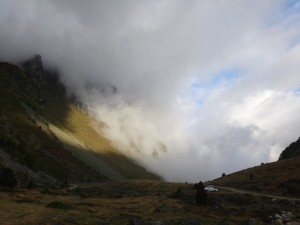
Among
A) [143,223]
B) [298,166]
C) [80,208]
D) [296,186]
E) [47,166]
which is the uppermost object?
[47,166]

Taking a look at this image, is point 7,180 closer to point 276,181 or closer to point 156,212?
point 156,212

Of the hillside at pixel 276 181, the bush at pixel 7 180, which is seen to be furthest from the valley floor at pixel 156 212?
the hillside at pixel 276 181

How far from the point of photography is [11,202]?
6122 centimetres

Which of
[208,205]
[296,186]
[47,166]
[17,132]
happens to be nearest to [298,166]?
[296,186]

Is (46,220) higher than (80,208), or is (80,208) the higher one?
(80,208)

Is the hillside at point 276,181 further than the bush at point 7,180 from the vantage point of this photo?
No

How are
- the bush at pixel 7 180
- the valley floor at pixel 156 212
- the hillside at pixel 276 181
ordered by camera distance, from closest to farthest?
the valley floor at pixel 156 212
the hillside at pixel 276 181
the bush at pixel 7 180

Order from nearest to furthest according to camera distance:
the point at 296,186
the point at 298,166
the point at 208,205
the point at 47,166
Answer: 1. the point at 208,205
2. the point at 296,186
3. the point at 298,166
4. the point at 47,166

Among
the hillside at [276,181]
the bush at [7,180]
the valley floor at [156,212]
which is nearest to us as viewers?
the valley floor at [156,212]

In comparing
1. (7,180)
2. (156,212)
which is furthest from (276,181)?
(7,180)

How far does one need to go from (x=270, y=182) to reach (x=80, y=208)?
45013 millimetres

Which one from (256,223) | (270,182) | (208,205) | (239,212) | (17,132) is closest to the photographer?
(256,223)

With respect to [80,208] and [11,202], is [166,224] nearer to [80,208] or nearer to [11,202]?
[80,208]

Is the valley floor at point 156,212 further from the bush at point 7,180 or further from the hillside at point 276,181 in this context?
the hillside at point 276,181
